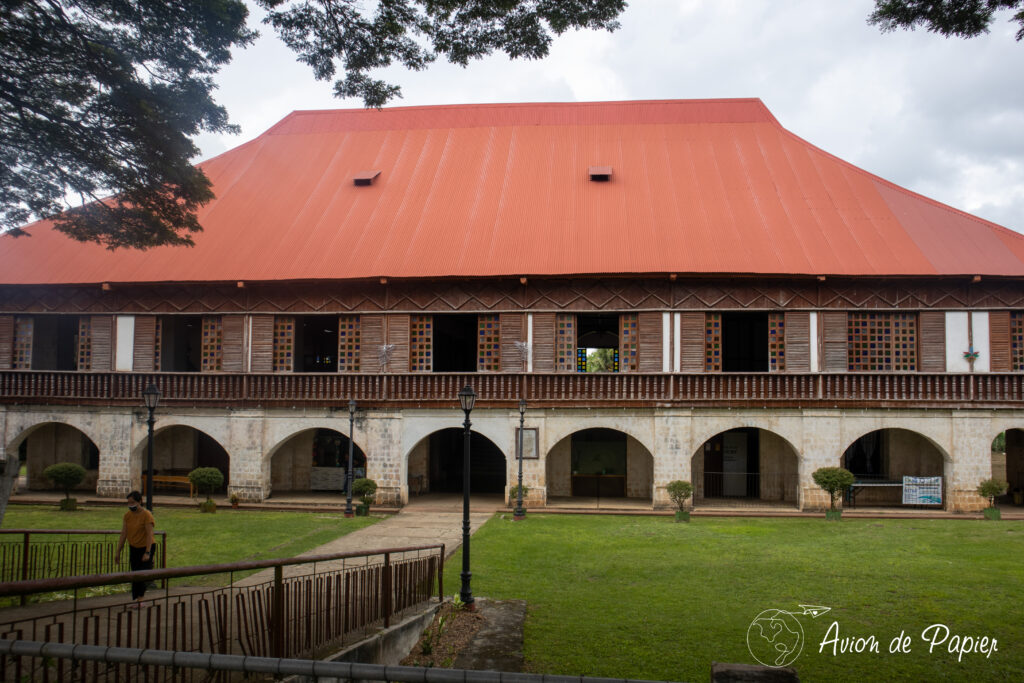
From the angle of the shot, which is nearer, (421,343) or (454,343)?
(421,343)

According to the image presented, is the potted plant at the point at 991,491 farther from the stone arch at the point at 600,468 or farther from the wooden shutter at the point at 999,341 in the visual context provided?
the stone arch at the point at 600,468

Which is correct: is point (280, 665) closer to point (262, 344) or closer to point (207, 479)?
point (207, 479)

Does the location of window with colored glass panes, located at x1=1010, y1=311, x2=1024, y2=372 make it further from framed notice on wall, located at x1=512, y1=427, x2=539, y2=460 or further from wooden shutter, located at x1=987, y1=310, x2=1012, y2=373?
framed notice on wall, located at x1=512, y1=427, x2=539, y2=460

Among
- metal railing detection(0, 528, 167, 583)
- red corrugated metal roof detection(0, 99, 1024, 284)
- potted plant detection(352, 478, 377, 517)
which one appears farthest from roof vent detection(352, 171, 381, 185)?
metal railing detection(0, 528, 167, 583)

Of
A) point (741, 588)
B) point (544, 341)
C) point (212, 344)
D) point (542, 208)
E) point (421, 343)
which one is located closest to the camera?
point (741, 588)

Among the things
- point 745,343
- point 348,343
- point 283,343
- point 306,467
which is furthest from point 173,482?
point 745,343

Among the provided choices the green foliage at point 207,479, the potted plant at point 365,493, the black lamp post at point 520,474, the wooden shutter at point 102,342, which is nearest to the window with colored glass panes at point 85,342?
the wooden shutter at point 102,342

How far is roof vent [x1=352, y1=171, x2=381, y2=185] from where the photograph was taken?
72.3ft

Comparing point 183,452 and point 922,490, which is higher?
point 183,452

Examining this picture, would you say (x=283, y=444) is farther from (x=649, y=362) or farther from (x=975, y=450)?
(x=975, y=450)

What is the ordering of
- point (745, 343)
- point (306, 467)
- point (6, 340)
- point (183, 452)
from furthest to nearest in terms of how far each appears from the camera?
point (745, 343), point (183, 452), point (306, 467), point (6, 340)

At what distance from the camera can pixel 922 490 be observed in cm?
1806

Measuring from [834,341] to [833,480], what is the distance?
3.58m

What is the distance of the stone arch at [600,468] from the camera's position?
20172mm
